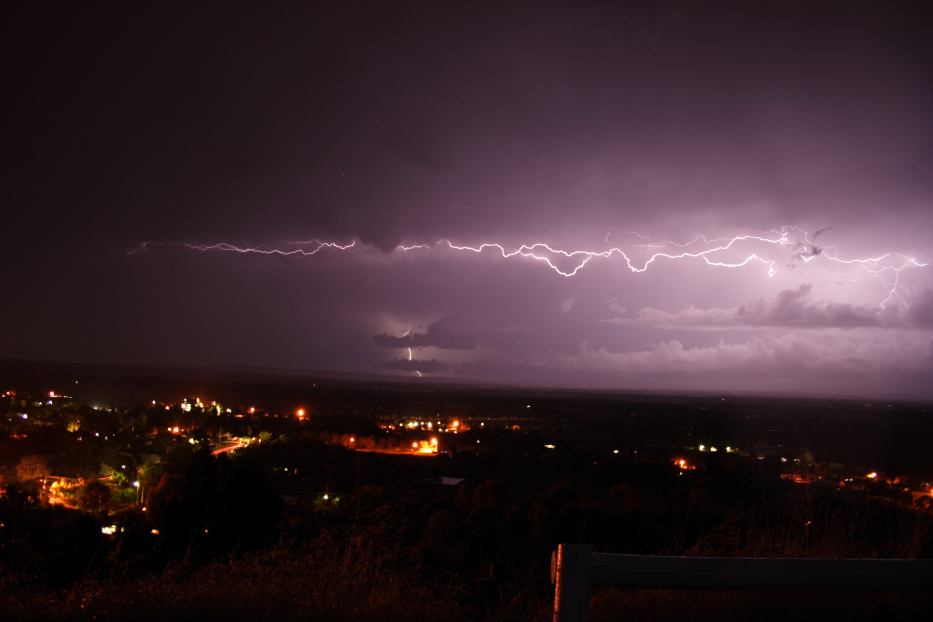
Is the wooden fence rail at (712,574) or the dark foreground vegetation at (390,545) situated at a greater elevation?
the wooden fence rail at (712,574)

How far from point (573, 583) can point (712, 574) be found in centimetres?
61

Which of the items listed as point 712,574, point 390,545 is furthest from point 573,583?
point 390,545

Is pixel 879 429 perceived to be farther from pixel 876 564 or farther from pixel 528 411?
pixel 876 564

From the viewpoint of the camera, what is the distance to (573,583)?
9.01 ft

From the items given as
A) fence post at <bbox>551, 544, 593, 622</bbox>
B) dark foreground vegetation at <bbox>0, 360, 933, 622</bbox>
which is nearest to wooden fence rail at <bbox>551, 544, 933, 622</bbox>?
fence post at <bbox>551, 544, 593, 622</bbox>

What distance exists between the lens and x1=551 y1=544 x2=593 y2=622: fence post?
8.97ft

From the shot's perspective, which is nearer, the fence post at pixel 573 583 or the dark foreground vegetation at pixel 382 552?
the fence post at pixel 573 583

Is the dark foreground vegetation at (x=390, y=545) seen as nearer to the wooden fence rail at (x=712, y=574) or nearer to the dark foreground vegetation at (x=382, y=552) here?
the dark foreground vegetation at (x=382, y=552)

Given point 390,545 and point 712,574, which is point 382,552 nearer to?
point 390,545

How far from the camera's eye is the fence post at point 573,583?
8.97ft

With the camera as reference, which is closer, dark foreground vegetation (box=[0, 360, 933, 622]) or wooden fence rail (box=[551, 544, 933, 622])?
wooden fence rail (box=[551, 544, 933, 622])

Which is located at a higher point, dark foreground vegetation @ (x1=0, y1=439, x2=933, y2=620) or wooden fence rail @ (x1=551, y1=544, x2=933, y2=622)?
wooden fence rail @ (x1=551, y1=544, x2=933, y2=622)

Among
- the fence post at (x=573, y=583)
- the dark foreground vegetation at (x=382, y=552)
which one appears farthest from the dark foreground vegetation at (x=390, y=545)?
the fence post at (x=573, y=583)

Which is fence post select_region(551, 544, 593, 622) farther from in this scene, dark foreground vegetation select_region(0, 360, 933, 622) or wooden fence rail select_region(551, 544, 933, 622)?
dark foreground vegetation select_region(0, 360, 933, 622)
